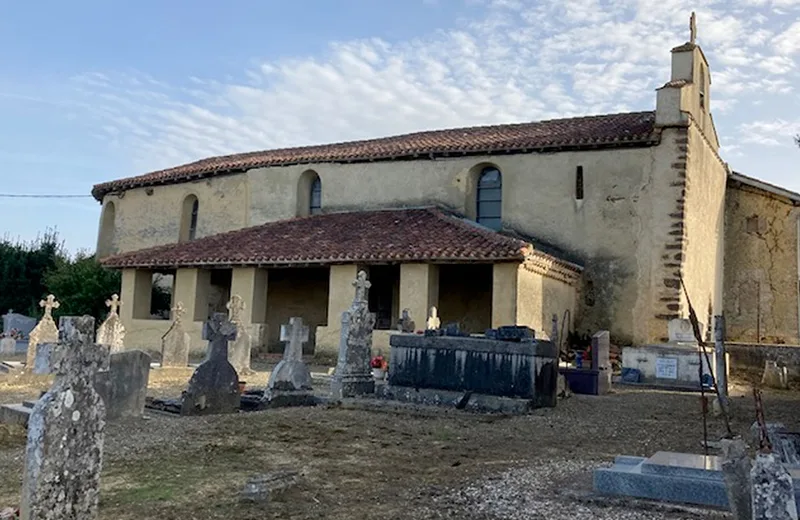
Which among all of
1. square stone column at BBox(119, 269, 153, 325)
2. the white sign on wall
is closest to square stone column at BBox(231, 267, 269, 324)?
square stone column at BBox(119, 269, 153, 325)

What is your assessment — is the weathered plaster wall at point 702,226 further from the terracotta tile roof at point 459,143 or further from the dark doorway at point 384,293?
the dark doorway at point 384,293

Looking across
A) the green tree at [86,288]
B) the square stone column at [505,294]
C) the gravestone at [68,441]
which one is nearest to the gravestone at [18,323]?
the green tree at [86,288]

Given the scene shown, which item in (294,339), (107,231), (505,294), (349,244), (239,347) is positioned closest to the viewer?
(294,339)

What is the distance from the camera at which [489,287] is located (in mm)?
19219

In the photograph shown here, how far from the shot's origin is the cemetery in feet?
13.1

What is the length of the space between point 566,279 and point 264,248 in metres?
8.72

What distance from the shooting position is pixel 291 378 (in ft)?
36.3

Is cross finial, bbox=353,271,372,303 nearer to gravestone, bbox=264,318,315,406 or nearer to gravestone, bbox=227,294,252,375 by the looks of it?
gravestone, bbox=264,318,315,406

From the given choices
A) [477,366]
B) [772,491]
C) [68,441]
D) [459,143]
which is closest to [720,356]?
[477,366]

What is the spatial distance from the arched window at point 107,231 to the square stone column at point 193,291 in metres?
9.41

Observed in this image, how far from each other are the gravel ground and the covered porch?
6063 mm

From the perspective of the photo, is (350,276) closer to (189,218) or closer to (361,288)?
(361,288)

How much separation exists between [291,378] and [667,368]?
9172 millimetres

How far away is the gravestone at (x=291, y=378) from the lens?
10.6 m
